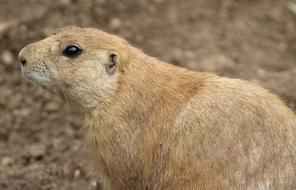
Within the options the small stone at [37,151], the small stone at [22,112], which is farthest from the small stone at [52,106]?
the small stone at [37,151]

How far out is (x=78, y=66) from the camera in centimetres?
553

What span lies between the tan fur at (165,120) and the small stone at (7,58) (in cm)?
235

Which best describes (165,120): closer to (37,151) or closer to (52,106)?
(37,151)

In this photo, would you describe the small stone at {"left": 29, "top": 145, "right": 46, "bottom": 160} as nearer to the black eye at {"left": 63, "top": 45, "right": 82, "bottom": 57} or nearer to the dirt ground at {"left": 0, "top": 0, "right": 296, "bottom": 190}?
the dirt ground at {"left": 0, "top": 0, "right": 296, "bottom": 190}

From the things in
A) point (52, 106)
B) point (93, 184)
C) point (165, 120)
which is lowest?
point (93, 184)

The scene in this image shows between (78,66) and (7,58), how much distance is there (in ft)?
8.55

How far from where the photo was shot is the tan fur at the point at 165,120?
528cm

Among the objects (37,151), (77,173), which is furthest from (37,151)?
(77,173)

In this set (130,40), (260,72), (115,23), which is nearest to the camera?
(260,72)

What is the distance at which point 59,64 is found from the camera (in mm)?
5559

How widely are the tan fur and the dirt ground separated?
4.02ft

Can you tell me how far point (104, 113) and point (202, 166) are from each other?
0.78 meters

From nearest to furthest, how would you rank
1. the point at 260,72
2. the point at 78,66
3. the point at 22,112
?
the point at 78,66
the point at 22,112
the point at 260,72

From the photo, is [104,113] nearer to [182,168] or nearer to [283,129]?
[182,168]
